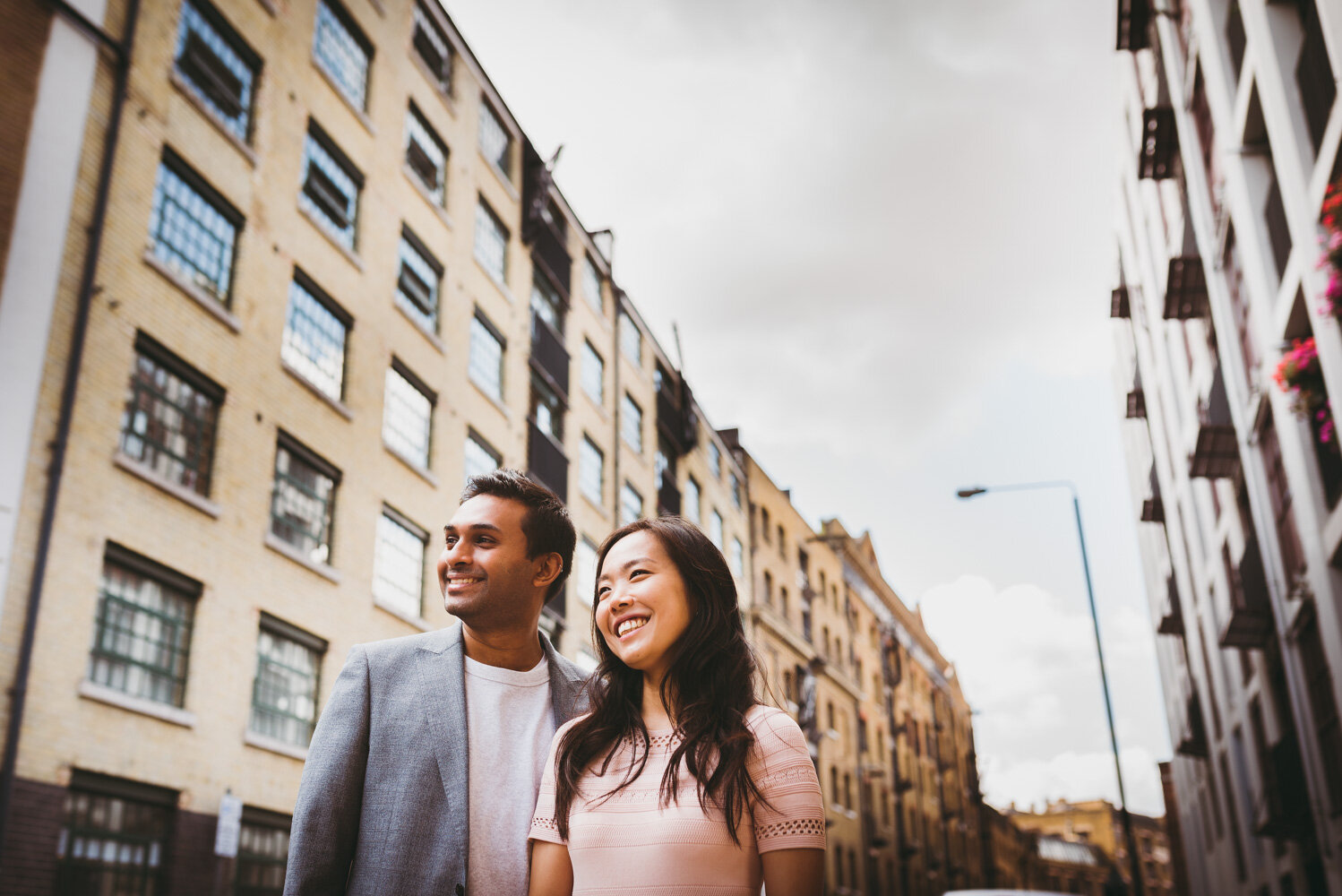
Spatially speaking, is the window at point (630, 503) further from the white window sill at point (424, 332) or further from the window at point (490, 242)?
the white window sill at point (424, 332)

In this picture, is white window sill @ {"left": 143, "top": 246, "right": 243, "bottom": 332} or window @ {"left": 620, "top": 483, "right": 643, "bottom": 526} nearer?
white window sill @ {"left": 143, "top": 246, "right": 243, "bottom": 332}

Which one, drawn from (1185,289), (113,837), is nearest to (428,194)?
(113,837)

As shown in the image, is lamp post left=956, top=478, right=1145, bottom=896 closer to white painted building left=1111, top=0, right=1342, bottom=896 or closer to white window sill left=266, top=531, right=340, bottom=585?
white painted building left=1111, top=0, right=1342, bottom=896

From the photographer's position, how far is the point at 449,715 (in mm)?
4180

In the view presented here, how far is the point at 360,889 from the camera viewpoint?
12.4ft

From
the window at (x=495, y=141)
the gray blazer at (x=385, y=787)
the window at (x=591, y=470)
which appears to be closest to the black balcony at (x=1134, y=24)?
the window at (x=495, y=141)

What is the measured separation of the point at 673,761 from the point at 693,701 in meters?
0.27

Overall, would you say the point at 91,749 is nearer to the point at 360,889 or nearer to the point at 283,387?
the point at 283,387

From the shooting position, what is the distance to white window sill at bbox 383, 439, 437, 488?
2103cm

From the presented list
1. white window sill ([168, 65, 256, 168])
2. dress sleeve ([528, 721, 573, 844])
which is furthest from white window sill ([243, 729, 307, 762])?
dress sleeve ([528, 721, 573, 844])

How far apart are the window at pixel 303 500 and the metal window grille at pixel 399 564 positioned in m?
1.34

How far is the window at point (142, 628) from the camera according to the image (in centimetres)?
1435

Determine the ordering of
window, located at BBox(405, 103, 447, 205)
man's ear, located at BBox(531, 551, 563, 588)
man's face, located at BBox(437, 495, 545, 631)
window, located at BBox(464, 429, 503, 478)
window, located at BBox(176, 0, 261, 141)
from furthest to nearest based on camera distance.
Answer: window, located at BBox(464, 429, 503, 478) < window, located at BBox(405, 103, 447, 205) < window, located at BBox(176, 0, 261, 141) < man's ear, located at BBox(531, 551, 563, 588) < man's face, located at BBox(437, 495, 545, 631)

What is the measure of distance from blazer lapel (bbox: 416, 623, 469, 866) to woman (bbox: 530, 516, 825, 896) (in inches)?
20.2
